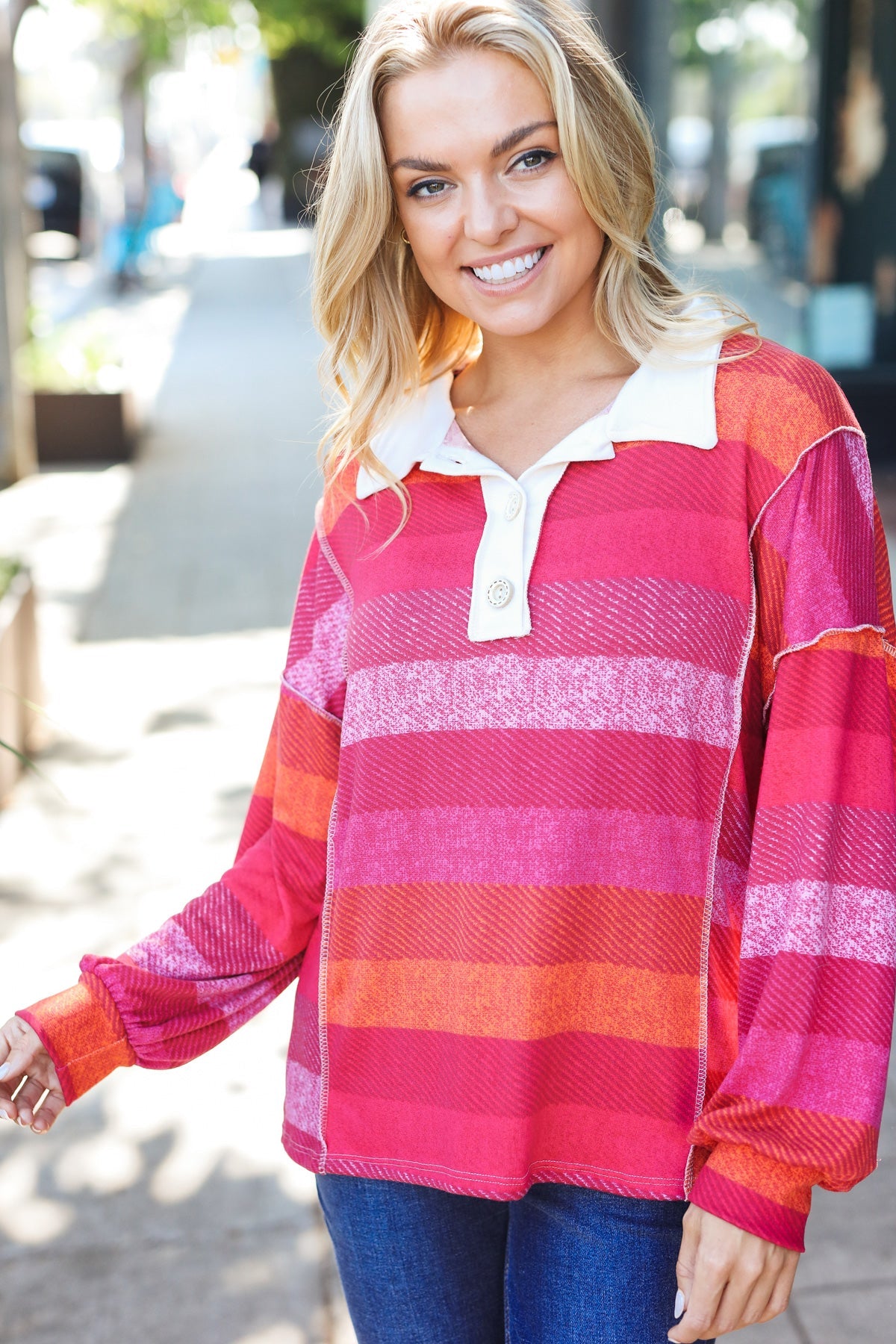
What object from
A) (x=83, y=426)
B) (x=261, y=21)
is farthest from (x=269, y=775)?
(x=261, y=21)

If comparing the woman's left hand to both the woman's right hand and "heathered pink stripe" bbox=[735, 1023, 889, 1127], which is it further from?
the woman's right hand

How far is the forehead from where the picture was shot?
1.76 m

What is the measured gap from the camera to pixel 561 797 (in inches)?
66.9

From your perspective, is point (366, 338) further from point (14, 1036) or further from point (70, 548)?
point (70, 548)

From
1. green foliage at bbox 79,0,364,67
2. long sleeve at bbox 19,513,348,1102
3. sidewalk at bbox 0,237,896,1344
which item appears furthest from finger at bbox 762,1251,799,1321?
green foliage at bbox 79,0,364,67

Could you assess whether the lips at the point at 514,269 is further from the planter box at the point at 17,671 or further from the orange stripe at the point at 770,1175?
the planter box at the point at 17,671

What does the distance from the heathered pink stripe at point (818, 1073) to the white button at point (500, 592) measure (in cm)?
52

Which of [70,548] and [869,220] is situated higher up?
[869,220]

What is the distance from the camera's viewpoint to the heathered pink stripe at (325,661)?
6.42ft

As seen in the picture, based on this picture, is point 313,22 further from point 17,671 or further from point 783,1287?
point 783,1287

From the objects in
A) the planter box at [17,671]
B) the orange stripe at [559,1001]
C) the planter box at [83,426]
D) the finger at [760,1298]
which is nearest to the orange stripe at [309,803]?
the orange stripe at [559,1001]

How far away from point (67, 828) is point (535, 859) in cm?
373

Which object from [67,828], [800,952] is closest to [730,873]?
[800,952]

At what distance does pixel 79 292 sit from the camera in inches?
854
